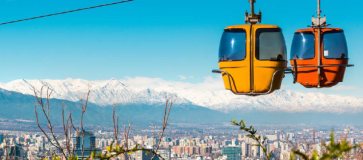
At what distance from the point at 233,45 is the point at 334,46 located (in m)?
1.12

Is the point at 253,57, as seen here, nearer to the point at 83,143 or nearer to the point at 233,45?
the point at 233,45

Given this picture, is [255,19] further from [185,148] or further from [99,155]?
[185,148]

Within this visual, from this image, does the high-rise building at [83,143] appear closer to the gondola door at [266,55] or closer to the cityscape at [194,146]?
the cityscape at [194,146]

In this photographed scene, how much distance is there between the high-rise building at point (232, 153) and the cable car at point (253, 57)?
1951 inches

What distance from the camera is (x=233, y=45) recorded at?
16.5ft

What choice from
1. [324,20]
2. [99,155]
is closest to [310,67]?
[324,20]

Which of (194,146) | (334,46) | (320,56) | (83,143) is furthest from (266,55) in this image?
(194,146)

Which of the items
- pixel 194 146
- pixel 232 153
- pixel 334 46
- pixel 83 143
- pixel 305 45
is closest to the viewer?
pixel 83 143

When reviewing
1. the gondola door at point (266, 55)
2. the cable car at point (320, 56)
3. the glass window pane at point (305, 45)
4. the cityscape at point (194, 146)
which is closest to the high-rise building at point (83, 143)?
the cityscape at point (194, 146)

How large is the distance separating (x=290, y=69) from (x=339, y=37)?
2.28 feet

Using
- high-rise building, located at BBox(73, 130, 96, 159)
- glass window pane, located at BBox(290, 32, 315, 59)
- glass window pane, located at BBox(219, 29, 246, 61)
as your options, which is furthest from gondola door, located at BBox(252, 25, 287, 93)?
high-rise building, located at BBox(73, 130, 96, 159)

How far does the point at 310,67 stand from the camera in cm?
544

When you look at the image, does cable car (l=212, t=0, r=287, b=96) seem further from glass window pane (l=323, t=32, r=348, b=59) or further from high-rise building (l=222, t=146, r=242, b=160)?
high-rise building (l=222, t=146, r=242, b=160)

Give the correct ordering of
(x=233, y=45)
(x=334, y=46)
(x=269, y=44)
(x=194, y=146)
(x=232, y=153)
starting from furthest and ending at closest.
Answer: (x=194, y=146) < (x=232, y=153) < (x=334, y=46) < (x=233, y=45) < (x=269, y=44)
